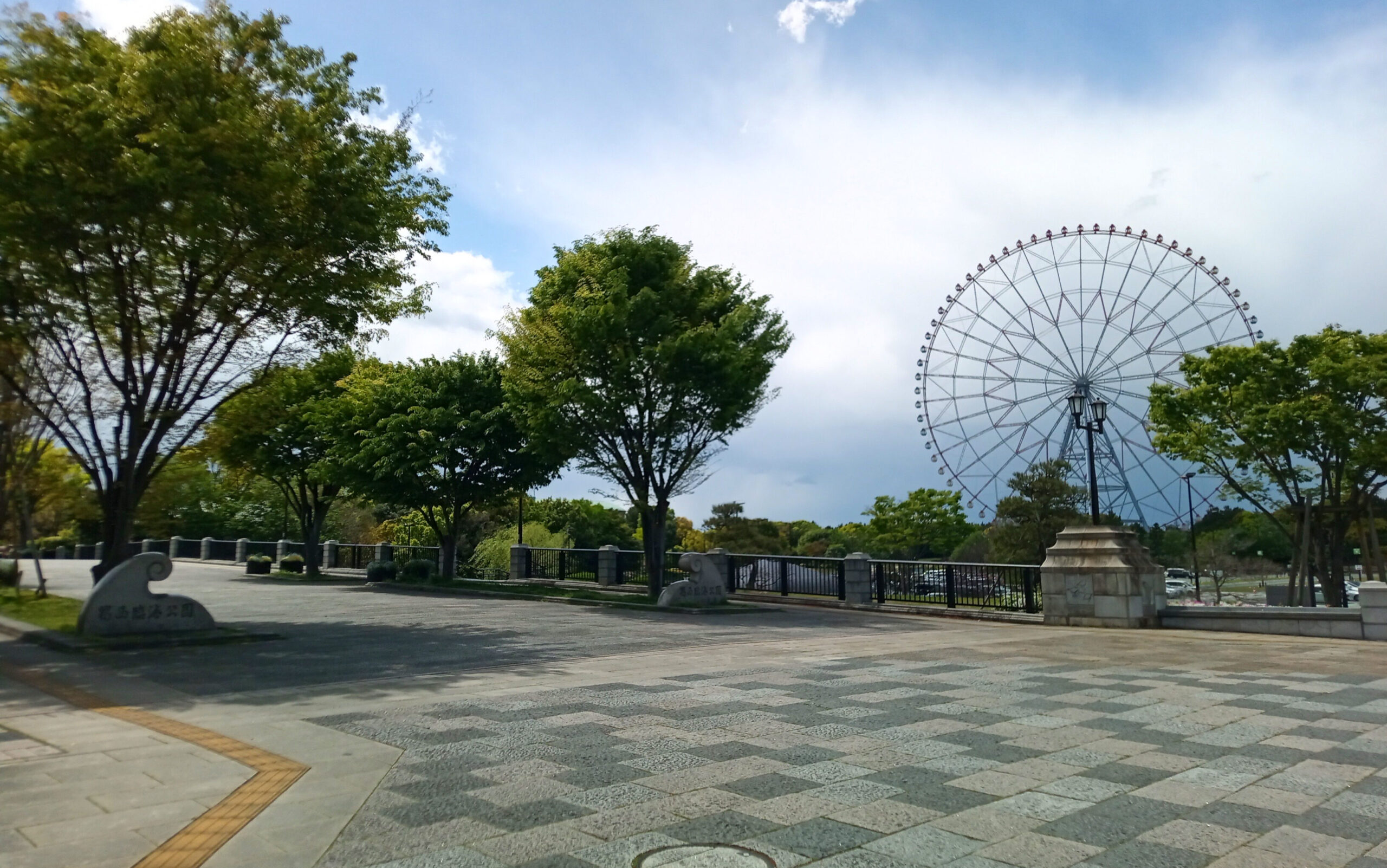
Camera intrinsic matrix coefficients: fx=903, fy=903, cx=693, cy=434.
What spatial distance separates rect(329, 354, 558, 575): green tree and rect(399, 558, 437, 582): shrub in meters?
0.72

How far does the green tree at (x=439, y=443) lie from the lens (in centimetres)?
2800

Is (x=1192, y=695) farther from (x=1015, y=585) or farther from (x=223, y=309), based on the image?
(x=223, y=309)

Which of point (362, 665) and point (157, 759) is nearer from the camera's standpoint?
point (157, 759)

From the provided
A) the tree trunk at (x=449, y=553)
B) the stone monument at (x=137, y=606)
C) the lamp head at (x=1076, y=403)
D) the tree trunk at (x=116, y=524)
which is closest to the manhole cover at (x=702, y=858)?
the stone monument at (x=137, y=606)

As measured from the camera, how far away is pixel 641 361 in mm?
21438

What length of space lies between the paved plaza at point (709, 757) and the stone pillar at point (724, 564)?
1177 cm

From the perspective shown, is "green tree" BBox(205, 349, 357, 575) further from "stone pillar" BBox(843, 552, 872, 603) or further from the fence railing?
"stone pillar" BBox(843, 552, 872, 603)

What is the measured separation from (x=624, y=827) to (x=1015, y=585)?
1697 centimetres

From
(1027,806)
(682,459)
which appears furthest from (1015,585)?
(1027,806)

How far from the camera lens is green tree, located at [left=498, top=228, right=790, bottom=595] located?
2134 centimetres

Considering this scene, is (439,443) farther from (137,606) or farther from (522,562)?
(137,606)

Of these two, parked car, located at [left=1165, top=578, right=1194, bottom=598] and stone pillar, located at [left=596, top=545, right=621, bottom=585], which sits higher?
stone pillar, located at [left=596, top=545, right=621, bottom=585]

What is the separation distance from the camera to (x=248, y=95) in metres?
13.6

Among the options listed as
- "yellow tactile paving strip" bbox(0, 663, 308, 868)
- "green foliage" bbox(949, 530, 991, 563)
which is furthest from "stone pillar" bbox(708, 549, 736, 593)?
"green foliage" bbox(949, 530, 991, 563)
